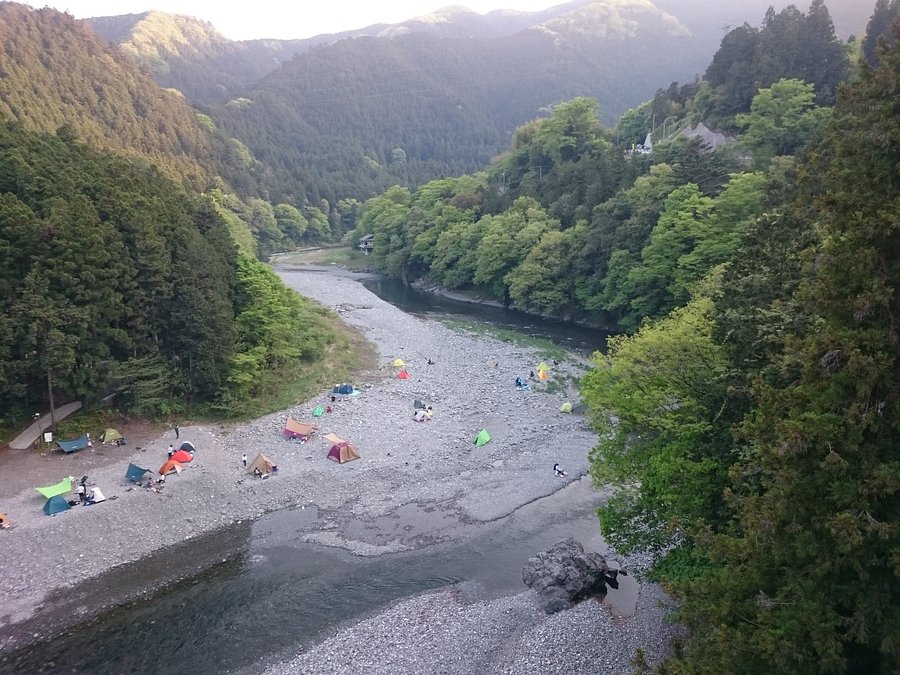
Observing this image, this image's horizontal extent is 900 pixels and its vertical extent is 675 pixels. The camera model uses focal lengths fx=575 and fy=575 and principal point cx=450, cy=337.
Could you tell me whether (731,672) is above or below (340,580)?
above

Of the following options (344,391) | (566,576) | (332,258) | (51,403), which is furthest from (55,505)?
(332,258)

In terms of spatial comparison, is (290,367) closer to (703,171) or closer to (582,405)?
(582,405)

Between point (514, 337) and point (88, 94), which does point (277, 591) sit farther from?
point (88, 94)

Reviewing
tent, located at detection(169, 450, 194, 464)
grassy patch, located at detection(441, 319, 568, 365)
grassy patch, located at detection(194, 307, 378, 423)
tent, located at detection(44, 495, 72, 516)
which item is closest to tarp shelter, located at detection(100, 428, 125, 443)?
tent, located at detection(169, 450, 194, 464)

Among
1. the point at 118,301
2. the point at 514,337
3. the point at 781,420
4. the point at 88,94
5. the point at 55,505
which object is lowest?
the point at 514,337

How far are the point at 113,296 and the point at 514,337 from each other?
30129mm

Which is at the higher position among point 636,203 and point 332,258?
point 636,203

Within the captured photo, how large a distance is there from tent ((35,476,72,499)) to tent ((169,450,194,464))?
3985 mm

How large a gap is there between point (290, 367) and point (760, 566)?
32.9 metres

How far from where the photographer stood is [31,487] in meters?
23.8

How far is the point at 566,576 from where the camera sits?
58.4ft

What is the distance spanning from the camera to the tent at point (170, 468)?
987 inches

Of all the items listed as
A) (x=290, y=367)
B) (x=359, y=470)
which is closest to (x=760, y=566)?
(x=359, y=470)

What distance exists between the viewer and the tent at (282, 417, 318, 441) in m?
29.4
